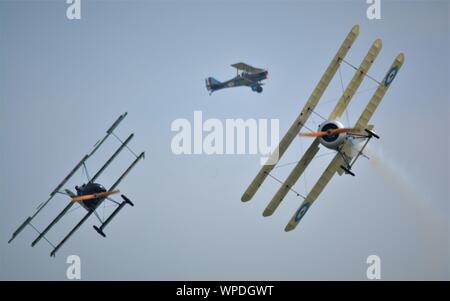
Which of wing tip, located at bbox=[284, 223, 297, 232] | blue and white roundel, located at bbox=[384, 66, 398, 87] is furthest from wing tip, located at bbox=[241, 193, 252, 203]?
blue and white roundel, located at bbox=[384, 66, 398, 87]

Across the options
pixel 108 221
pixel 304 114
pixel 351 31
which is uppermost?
pixel 351 31

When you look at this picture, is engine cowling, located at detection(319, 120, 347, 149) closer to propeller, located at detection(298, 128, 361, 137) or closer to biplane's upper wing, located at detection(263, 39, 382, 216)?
propeller, located at detection(298, 128, 361, 137)

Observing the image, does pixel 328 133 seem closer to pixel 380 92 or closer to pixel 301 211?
pixel 380 92

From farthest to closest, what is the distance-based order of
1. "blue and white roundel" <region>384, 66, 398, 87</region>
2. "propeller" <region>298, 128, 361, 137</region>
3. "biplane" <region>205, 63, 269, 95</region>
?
"biplane" <region>205, 63, 269, 95</region>, "blue and white roundel" <region>384, 66, 398, 87</region>, "propeller" <region>298, 128, 361, 137</region>
